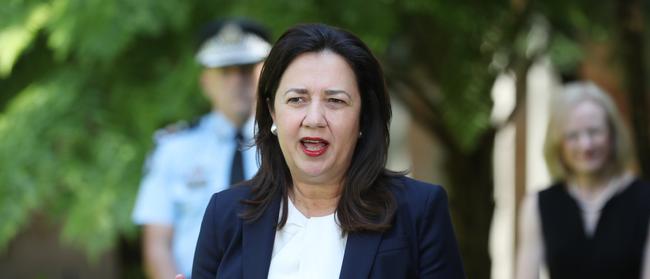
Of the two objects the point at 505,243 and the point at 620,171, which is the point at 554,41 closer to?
the point at 620,171

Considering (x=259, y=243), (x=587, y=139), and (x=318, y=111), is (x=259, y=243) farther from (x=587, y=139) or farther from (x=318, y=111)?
(x=587, y=139)

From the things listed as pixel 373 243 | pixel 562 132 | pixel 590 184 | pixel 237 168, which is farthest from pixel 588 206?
pixel 373 243

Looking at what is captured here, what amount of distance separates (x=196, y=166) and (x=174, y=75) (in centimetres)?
142

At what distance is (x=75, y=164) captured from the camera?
19.2 ft

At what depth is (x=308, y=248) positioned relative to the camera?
275 cm

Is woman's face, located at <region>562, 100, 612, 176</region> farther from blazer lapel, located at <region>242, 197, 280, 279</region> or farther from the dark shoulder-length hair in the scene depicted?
blazer lapel, located at <region>242, 197, 280, 279</region>

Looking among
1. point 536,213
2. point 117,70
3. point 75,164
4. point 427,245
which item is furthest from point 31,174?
point 427,245

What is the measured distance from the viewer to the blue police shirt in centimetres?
440

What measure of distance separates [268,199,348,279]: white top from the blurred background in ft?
9.34

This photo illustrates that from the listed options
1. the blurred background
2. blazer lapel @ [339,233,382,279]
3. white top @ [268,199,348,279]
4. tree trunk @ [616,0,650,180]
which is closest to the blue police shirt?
the blurred background

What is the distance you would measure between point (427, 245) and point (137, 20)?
3086mm

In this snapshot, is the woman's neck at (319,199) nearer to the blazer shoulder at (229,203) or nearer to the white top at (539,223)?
the blazer shoulder at (229,203)

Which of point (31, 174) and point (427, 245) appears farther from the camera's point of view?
point (31, 174)

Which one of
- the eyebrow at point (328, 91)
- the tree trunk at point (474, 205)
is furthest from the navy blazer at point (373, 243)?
the tree trunk at point (474, 205)
